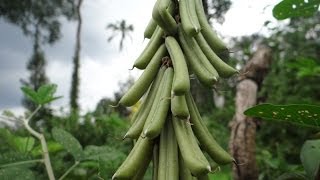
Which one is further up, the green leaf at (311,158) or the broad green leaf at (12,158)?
the green leaf at (311,158)

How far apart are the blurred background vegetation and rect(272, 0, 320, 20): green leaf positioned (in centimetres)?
23

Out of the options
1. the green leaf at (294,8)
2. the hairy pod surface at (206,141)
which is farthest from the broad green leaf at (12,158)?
the green leaf at (294,8)

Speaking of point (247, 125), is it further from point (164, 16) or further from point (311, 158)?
point (164, 16)

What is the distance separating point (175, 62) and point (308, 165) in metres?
0.68

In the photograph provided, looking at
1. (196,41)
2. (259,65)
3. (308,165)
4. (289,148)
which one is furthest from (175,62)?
(289,148)

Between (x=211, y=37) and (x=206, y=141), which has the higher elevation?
(x=211, y=37)

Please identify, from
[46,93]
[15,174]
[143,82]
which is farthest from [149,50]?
[46,93]

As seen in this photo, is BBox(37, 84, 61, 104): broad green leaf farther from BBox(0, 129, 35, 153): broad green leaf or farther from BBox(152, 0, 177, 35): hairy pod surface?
BBox(152, 0, 177, 35): hairy pod surface

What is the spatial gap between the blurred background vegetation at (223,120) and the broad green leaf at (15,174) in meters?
0.03

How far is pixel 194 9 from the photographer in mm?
1241

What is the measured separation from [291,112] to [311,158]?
0.37m

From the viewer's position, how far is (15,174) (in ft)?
5.77

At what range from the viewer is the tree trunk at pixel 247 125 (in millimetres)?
2650

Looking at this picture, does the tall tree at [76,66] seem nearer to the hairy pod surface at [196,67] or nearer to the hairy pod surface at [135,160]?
the hairy pod surface at [196,67]
